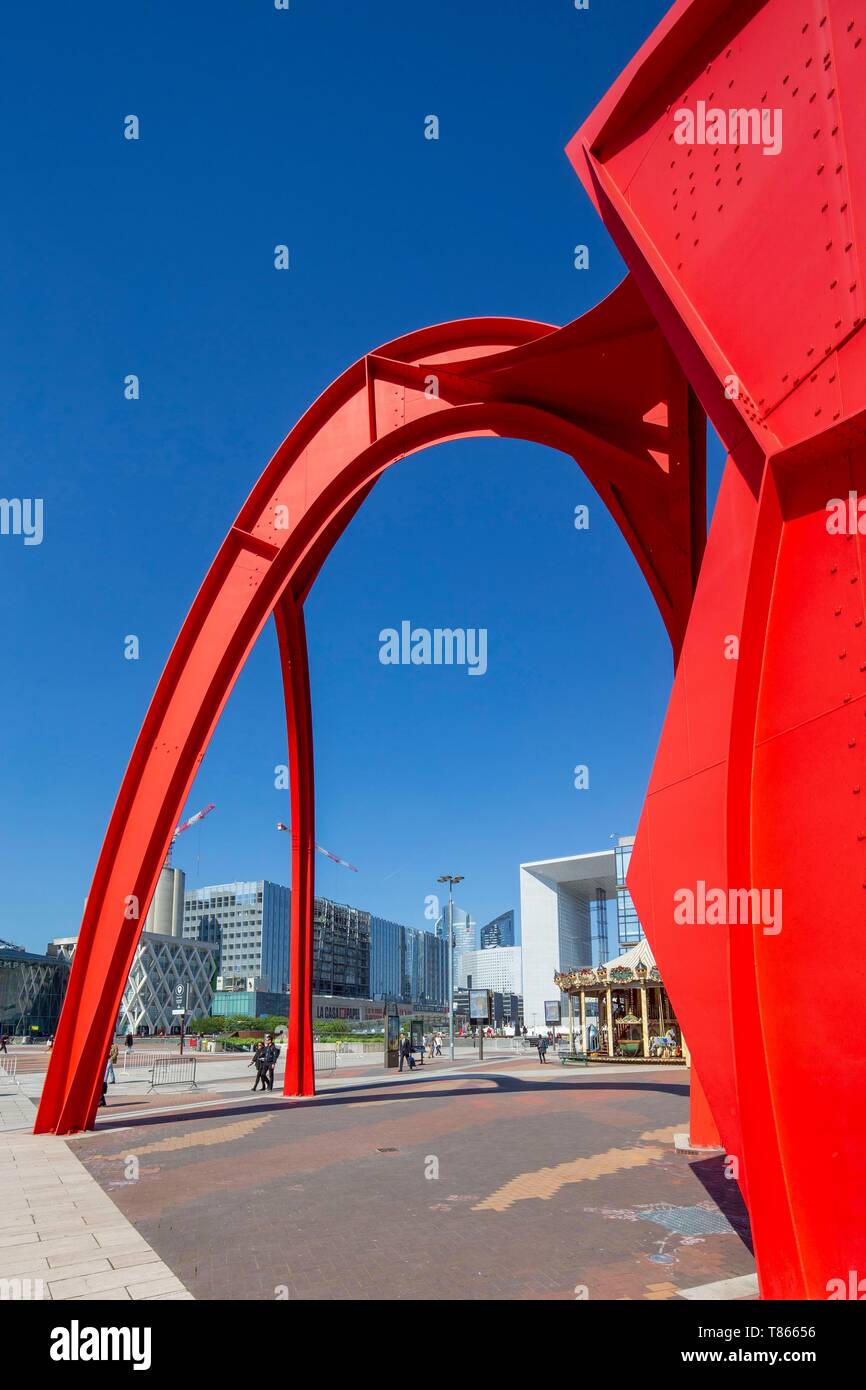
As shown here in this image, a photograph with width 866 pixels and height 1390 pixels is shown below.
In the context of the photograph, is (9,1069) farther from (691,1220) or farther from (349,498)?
(691,1220)

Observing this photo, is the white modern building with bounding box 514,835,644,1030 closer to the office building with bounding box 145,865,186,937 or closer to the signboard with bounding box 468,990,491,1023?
the signboard with bounding box 468,990,491,1023

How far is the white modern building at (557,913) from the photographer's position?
240ft

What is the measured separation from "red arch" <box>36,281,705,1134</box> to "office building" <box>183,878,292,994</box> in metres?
150

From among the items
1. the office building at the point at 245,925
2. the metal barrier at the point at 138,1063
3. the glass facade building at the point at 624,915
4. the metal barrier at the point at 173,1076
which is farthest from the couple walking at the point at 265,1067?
the office building at the point at 245,925

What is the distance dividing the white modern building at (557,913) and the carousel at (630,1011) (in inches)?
1286

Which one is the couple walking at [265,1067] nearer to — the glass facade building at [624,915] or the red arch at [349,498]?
the red arch at [349,498]

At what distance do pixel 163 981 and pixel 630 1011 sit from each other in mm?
89065

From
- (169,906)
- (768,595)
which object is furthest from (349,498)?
(169,906)

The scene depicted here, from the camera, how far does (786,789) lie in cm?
513

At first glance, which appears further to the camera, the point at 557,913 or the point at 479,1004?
the point at 557,913

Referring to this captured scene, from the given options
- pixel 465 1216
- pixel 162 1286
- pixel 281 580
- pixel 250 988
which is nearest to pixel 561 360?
pixel 281 580

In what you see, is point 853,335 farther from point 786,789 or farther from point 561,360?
point 561,360

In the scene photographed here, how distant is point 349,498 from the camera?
15.4 meters

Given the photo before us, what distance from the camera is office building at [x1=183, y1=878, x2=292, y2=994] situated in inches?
6270
